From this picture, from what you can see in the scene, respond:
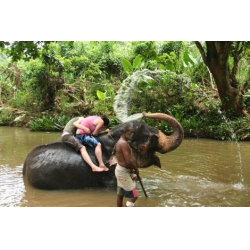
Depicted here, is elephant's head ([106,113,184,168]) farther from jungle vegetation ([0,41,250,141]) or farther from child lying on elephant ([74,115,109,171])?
jungle vegetation ([0,41,250,141])

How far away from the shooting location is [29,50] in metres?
5.28

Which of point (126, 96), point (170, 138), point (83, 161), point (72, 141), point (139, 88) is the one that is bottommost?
point (83, 161)

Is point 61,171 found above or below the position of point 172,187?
above

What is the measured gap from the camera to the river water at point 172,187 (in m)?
4.87

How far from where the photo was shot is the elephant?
17.7 feet

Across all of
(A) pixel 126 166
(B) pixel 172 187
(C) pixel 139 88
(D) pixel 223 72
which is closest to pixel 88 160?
(A) pixel 126 166

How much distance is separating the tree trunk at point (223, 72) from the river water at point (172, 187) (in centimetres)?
304

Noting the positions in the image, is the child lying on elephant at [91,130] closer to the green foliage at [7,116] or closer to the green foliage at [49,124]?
the green foliage at [49,124]

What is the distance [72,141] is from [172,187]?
195cm

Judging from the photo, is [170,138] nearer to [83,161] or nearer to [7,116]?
[83,161]

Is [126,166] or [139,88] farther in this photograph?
[139,88]

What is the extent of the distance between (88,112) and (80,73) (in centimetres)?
380

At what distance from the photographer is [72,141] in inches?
220

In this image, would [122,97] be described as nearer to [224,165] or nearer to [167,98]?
[167,98]
